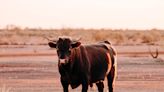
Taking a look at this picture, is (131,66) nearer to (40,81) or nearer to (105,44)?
(40,81)

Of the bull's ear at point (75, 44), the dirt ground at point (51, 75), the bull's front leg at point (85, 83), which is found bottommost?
the dirt ground at point (51, 75)

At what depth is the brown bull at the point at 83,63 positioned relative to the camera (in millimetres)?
16875

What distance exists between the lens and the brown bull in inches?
664

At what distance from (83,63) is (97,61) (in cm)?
115

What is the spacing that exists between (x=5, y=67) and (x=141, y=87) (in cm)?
1286

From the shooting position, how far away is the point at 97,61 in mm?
19141

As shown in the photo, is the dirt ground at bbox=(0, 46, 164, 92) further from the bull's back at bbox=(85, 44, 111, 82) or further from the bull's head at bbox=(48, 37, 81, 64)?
the bull's head at bbox=(48, 37, 81, 64)

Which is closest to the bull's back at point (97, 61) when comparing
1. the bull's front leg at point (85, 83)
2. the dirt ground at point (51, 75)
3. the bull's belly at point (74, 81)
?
the bull's front leg at point (85, 83)

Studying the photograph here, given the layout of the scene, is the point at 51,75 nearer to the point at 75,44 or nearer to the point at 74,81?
the point at 74,81

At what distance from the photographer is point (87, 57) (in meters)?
18.4

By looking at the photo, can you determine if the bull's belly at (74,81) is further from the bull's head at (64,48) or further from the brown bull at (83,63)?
the bull's head at (64,48)

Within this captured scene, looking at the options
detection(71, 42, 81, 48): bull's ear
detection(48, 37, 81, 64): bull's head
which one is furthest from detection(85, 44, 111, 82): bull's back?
detection(48, 37, 81, 64): bull's head

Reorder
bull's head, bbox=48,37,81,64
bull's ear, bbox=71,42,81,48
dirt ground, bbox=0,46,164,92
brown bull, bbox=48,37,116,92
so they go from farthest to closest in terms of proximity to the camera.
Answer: dirt ground, bbox=0,46,164,92 < bull's ear, bbox=71,42,81,48 < brown bull, bbox=48,37,116,92 < bull's head, bbox=48,37,81,64

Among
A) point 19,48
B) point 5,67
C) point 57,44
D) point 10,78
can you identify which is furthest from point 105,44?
point 19,48
